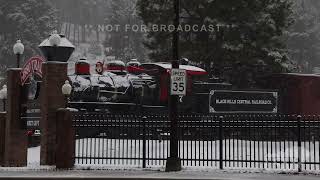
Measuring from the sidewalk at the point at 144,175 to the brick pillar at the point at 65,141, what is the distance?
71cm

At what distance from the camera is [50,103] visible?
1620cm

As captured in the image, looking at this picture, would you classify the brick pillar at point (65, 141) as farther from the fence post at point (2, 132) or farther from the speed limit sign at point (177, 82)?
the fence post at point (2, 132)

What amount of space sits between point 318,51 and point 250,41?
67.6 m

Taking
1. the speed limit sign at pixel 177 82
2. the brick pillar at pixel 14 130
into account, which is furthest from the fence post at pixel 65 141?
the speed limit sign at pixel 177 82

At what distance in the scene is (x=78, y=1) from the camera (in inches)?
6112

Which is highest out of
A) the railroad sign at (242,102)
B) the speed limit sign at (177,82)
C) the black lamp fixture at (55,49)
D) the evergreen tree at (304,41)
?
the evergreen tree at (304,41)

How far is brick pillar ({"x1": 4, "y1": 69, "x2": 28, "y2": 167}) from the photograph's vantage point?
56.9 ft

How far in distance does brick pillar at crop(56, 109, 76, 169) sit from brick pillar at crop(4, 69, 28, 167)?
2988mm

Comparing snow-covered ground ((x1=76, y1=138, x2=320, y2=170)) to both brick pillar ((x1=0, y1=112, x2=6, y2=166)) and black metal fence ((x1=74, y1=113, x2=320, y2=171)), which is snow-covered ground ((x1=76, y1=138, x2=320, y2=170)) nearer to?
black metal fence ((x1=74, y1=113, x2=320, y2=171))

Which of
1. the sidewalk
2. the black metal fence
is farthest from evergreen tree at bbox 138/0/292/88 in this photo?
the sidewalk

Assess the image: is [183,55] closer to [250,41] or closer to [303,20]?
[250,41]

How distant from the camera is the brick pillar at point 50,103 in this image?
15.8 m

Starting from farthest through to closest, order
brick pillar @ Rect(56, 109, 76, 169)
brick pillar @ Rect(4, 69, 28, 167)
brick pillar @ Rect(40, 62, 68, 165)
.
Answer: brick pillar @ Rect(4, 69, 28, 167) → brick pillar @ Rect(40, 62, 68, 165) → brick pillar @ Rect(56, 109, 76, 169)

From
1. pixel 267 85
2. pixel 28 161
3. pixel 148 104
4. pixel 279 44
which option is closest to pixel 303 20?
pixel 279 44
